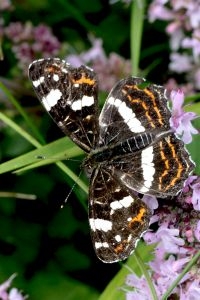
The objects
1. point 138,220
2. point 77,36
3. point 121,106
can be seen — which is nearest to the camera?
point 138,220

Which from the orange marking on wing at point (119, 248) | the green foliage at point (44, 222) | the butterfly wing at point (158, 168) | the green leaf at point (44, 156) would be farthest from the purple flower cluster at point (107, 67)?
the orange marking on wing at point (119, 248)

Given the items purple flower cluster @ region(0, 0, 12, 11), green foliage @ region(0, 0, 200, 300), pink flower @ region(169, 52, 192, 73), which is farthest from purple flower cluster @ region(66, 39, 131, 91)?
purple flower cluster @ region(0, 0, 12, 11)

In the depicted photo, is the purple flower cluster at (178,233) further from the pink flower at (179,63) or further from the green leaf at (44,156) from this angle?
the pink flower at (179,63)

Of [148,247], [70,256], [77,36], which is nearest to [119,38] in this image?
[77,36]

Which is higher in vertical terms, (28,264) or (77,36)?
(77,36)

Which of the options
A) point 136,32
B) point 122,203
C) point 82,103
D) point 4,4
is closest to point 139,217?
point 122,203

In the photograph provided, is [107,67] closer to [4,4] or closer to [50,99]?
[4,4]

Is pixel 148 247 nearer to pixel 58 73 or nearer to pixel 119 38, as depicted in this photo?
pixel 58 73

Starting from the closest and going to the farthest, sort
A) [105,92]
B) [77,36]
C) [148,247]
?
1. [148,247]
2. [105,92]
3. [77,36]
